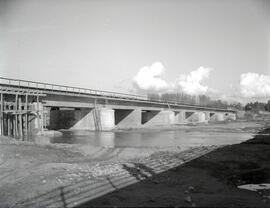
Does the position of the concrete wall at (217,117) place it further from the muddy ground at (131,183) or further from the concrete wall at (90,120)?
the muddy ground at (131,183)

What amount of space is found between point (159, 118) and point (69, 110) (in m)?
31.1

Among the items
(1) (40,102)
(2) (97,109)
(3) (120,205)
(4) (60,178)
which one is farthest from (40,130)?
(3) (120,205)

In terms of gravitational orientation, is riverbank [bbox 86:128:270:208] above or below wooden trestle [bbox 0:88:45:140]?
below

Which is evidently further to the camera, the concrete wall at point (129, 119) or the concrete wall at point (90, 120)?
the concrete wall at point (129, 119)

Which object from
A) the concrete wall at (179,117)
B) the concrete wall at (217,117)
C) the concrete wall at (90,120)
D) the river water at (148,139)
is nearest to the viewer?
the river water at (148,139)

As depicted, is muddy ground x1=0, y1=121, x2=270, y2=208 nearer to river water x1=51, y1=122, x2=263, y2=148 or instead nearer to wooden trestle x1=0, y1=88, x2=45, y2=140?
river water x1=51, y1=122, x2=263, y2=148

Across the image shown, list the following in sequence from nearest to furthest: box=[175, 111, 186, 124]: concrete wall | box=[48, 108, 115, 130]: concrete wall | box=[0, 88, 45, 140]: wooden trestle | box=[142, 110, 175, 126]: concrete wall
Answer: box=[0, 88, 45, 140]: wooden trestle → box=[48, 108, 115, 130]: concrete wall → box=[142, 110, 175, 126]: concrete wall → box=[175, 111, 186, 124]: concrete wall

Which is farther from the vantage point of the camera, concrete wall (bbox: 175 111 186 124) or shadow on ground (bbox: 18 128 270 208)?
concrete wall (bbox: 175 111 186 124)

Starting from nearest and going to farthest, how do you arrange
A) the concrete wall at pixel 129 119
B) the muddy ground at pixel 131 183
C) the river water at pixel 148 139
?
the muddy ground at pixel 131 183
the river water at pixel 148 139
the concrete wall at pixel 129 119

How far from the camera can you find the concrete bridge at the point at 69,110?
37.5m

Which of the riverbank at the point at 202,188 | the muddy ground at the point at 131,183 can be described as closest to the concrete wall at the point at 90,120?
the muddy ground at the point at 131,183

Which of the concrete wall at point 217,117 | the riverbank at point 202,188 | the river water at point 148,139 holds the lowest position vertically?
the river water at point 148,139

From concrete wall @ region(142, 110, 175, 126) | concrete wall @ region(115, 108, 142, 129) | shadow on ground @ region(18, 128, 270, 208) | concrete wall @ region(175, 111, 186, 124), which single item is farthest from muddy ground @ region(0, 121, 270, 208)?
concrete wall @ region(175, 111, 186, 124)

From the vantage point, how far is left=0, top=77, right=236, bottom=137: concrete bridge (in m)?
37.5
